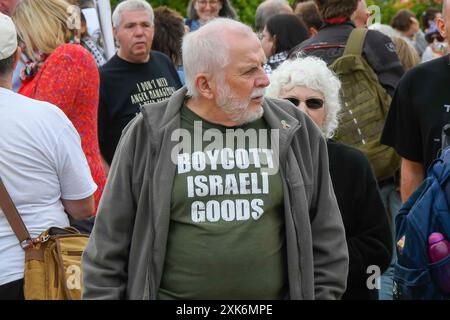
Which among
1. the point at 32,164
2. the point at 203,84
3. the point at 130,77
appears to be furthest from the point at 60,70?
the point at 203,84

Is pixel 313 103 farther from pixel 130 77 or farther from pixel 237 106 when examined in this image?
pixel 130 77

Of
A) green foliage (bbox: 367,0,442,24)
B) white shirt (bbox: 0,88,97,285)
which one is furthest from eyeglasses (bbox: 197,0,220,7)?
green foliage (bbox: 367,0,442,24)

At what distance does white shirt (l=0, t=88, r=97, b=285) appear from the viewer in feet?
15.1

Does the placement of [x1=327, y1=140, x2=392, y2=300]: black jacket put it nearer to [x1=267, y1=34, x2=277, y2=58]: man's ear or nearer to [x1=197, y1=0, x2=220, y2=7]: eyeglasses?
[x1=267, y1=34, x2=277, y2=58]: man's ear

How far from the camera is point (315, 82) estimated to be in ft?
16.8

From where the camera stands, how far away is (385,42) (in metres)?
6.80

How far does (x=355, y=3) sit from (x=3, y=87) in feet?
10.4

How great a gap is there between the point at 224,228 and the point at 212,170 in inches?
8.8

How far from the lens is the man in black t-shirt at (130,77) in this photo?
7.36 meters

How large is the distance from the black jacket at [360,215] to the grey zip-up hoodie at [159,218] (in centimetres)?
84

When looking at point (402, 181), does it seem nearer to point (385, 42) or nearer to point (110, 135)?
point (385, 42)

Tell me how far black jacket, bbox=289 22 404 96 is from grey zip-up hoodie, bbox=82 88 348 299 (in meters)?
2.82

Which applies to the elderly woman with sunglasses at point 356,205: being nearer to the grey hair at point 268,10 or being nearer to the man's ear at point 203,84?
the man's ear at point 203,84
